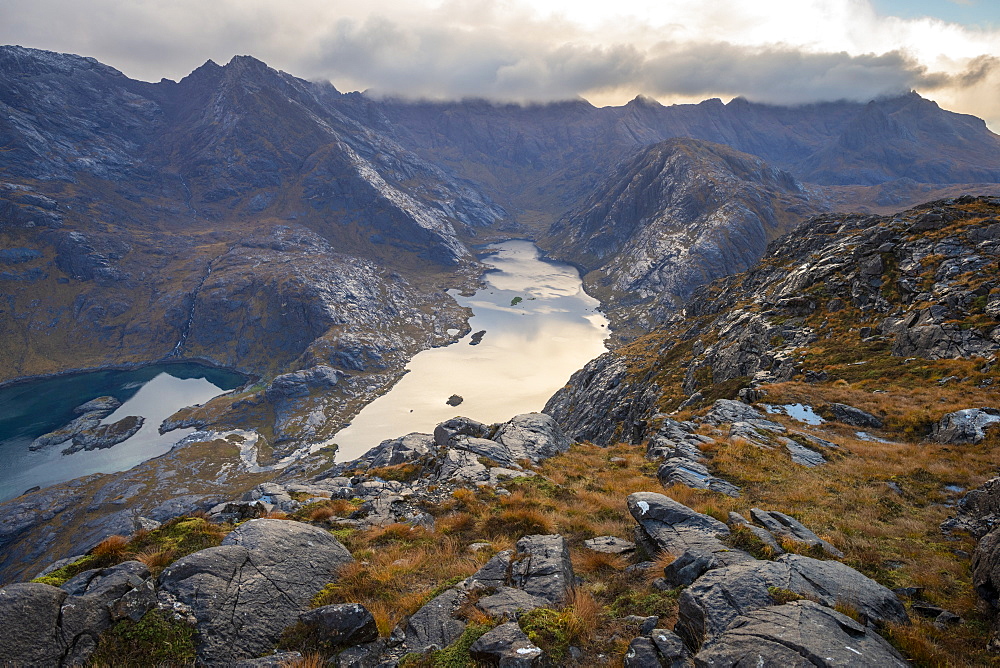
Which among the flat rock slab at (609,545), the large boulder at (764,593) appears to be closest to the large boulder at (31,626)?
the large boulder at (764,593)

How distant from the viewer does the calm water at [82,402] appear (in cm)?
12725

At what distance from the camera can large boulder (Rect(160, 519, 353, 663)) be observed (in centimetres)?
925

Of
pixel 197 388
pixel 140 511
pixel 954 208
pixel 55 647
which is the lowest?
pixel 140 511

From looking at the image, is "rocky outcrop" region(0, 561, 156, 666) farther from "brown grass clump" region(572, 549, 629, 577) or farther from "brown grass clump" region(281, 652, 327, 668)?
"brown grass clump" region(572, 549, 629, 577)

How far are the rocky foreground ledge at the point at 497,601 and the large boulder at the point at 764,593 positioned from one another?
0.12 ft

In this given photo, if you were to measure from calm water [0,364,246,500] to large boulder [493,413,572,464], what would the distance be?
158545mm

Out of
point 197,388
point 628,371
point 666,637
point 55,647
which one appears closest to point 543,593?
point 666,637

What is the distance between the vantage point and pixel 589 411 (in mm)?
67688

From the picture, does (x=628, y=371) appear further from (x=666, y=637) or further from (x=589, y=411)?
(x=666, y=637)

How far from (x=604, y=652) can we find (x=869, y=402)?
29.2m

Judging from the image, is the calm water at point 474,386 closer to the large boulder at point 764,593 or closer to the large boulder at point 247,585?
the large boulder at point 247,585

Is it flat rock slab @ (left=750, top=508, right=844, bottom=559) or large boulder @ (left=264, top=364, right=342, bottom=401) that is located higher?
flat rock slab @ (left=750, top=508, right=844, bottom=559)

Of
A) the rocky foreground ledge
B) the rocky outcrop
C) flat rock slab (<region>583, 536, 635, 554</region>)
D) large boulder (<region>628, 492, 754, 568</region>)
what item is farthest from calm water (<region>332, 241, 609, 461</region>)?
the rocky outcrop

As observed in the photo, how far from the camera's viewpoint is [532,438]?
1195 inches
